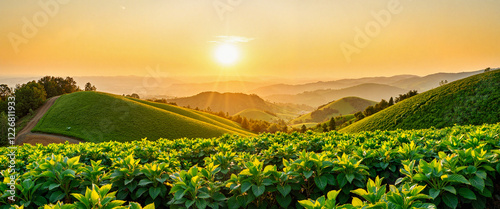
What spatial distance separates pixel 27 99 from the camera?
254 ft

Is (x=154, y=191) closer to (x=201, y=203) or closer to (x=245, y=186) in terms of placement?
(x=201, y=203)

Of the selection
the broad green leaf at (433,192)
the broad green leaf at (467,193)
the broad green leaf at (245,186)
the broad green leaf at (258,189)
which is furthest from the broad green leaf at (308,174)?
the broad green leaf at (467,193)

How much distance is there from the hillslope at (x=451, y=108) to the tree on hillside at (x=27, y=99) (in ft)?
316

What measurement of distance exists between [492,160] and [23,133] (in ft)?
267

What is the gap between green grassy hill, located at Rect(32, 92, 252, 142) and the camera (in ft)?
196

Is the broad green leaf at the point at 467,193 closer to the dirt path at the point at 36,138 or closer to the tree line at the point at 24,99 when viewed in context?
the dirt path at the point at 36,138

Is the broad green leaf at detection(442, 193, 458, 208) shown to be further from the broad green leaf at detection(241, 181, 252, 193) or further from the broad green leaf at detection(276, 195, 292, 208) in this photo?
the broad green leaf at detection(241, 181, 252, 193)

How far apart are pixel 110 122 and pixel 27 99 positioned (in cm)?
3636

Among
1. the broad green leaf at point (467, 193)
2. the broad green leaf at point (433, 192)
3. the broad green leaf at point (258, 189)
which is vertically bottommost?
the broad green leaf at point (467, 193)

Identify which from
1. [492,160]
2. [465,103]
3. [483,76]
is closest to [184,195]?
[492,160]

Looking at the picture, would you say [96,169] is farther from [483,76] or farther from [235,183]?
[483,76]

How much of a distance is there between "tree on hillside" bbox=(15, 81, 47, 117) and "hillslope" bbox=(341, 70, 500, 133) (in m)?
96.4

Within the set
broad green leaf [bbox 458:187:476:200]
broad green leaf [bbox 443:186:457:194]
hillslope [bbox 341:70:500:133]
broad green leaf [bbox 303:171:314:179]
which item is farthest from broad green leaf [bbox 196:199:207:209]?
hillslope [bbox 341:70:500:133]

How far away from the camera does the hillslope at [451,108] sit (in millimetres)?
46281
